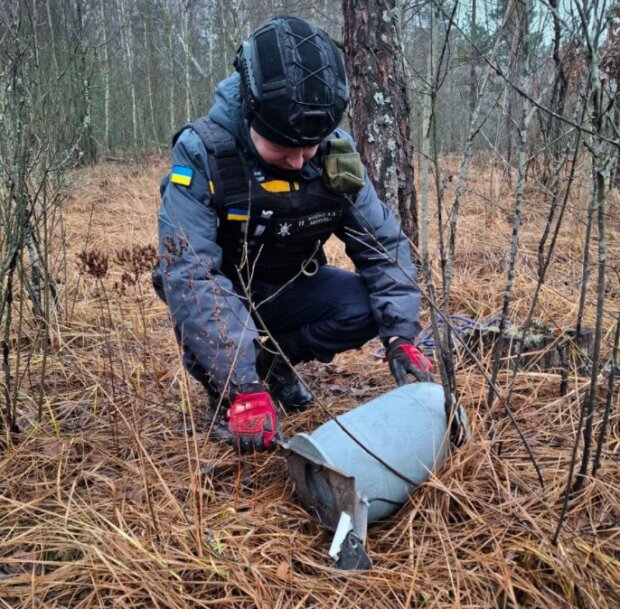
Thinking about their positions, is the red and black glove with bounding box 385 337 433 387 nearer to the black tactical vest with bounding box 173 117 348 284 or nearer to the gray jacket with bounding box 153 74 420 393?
the gray jacket with bounding box 153 74 420 393

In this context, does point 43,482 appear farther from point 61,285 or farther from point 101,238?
point 101,238

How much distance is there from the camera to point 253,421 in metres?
1.75

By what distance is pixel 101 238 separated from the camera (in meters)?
5.76

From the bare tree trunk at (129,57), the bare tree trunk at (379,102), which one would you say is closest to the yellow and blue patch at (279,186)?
the bare tree trunk at (379,102)

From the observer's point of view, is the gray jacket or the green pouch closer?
the gray jacket

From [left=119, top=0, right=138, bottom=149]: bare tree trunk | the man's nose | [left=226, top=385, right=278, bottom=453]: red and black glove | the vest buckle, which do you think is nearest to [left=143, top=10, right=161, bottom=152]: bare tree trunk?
[left=119, top=0, right=138, bottom=149]: bare tree trunk

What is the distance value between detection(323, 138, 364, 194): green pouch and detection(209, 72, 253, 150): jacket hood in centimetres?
31

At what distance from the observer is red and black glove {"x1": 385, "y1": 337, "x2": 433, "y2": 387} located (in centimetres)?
202

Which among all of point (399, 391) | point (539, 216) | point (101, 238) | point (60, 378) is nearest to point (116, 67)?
point (101, 238)

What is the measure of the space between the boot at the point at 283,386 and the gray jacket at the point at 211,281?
523 millimetres

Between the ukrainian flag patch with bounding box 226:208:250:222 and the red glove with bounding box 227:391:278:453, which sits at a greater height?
the ukrainian flag patch with bounding box 226:208:250:222

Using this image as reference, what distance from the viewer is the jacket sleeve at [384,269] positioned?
2.22 meters

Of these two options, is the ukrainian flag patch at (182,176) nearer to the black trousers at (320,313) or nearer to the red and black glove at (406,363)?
the black trousers at (320,313)

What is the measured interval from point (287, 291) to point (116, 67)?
18.5m
